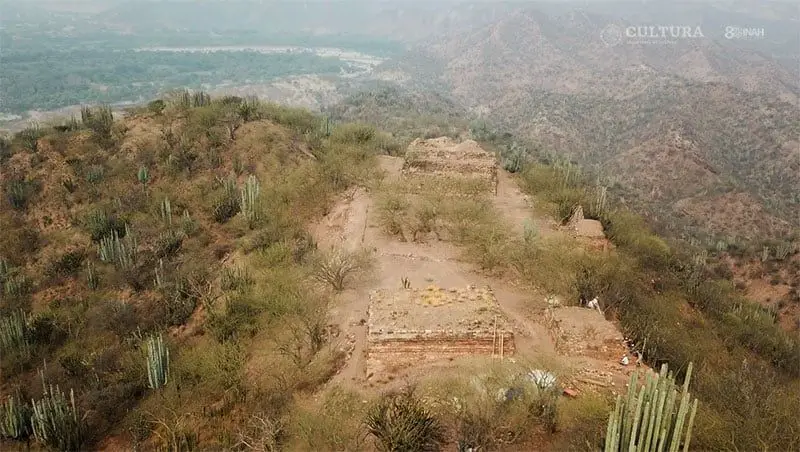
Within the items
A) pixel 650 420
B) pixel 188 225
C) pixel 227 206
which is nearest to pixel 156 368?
pixel 650 420

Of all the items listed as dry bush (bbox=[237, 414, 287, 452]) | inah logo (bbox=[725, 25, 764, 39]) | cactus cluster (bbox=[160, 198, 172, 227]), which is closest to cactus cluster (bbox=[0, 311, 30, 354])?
cactus cluster (bbox=[160, 198, 172, 227])

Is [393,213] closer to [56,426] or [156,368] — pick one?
[156,368]

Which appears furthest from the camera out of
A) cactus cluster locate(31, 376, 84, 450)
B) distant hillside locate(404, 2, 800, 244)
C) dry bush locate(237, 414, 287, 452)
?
distant hillside locate(404, 2, 800, 244)

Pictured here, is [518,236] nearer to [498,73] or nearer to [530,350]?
[530,350]

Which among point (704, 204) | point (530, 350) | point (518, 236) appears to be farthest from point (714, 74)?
point (530, 350)

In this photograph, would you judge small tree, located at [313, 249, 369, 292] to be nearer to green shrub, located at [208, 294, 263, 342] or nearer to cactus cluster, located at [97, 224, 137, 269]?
green shrub, located at [208, 294, 263, 342]

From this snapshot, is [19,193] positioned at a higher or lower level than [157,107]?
lower

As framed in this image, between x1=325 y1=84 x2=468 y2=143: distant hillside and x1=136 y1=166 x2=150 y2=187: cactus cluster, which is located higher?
x1=136 y1=166 x2=150 y2=187: cactus cluster
